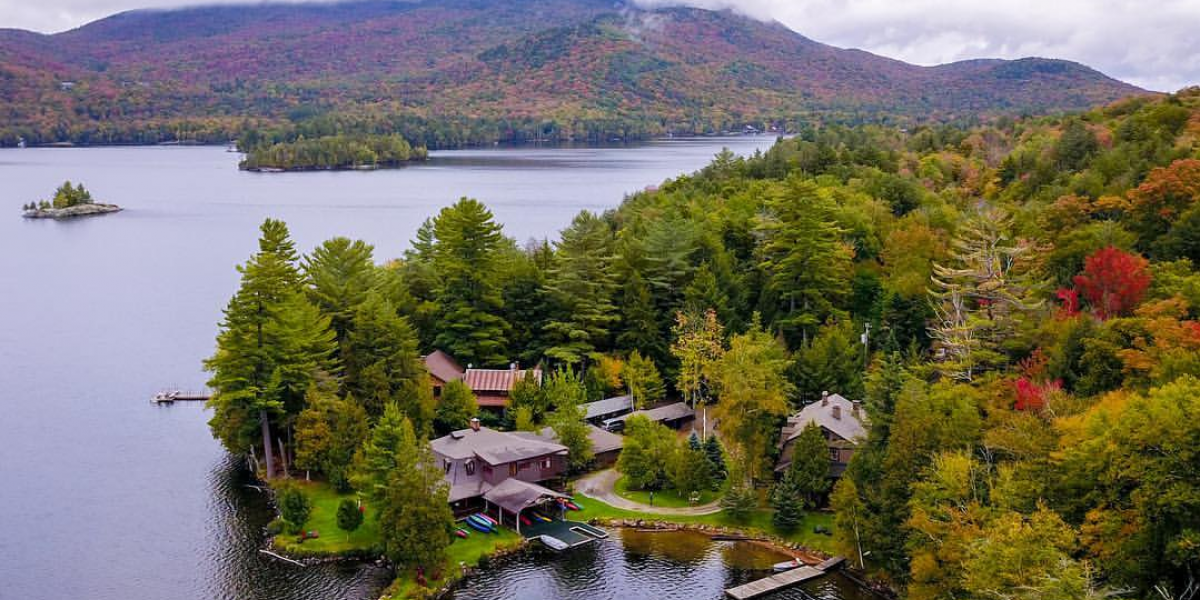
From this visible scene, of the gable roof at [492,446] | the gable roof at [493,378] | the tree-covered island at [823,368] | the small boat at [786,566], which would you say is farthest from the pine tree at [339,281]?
the small boat at [786,566]

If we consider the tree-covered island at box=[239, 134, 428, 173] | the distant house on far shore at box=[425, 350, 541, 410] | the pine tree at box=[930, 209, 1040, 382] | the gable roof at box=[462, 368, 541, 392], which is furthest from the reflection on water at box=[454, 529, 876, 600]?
the tree-covered island at box=[239, 134, 428, 173]

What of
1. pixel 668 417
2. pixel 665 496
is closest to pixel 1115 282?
pixel 665 496

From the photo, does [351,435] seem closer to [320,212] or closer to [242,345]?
[242,345]

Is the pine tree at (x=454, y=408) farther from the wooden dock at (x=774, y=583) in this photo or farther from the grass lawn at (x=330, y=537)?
the wooden dock at (x=774, y=583)

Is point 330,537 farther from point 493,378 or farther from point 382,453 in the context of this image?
point 493,378

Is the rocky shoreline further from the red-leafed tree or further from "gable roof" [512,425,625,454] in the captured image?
the red-leafed tree
